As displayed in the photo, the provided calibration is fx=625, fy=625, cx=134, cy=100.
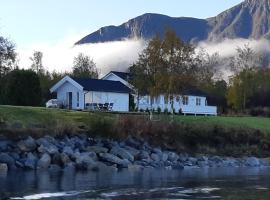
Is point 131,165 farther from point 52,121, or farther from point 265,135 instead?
point 265,135

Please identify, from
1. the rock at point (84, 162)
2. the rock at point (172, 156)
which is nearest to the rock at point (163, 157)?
the rock at point (172, 156)

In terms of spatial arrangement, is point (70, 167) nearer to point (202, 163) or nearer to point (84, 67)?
point (202, 163)

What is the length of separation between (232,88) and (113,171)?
59932 mm

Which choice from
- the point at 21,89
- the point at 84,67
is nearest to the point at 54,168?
the point at 21,89

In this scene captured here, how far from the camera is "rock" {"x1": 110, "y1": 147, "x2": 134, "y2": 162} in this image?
37.4 metres

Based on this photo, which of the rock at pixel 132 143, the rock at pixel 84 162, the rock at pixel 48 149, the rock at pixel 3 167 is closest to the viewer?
the rock at pixel 3 167

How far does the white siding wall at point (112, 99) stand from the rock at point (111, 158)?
31442 millimetres

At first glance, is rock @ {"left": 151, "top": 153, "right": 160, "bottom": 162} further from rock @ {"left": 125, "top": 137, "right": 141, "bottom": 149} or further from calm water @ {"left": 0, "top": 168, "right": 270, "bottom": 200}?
calm water @ {"left": 0, "top": 168, "right": 270, "bottom": 200}

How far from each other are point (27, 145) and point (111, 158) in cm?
486

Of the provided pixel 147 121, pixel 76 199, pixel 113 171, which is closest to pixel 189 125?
pixel 147 121

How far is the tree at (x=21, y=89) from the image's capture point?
5966 centimetres

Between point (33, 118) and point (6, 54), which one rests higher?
point (6, 54)

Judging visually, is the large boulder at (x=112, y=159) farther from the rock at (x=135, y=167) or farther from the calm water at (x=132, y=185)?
the calm water at (x=132, y=185)

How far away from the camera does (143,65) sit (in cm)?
5850
